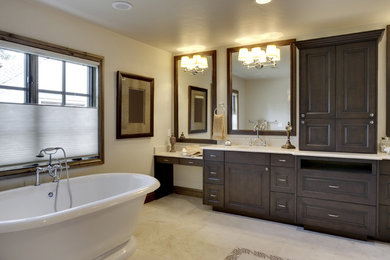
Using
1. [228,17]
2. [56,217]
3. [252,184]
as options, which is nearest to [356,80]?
[228,17]

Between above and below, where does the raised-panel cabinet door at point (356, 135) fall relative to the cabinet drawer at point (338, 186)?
above

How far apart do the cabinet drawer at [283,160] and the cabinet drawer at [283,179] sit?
0.05 m

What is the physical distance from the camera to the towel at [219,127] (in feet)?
13.5

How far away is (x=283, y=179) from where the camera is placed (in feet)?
10.6

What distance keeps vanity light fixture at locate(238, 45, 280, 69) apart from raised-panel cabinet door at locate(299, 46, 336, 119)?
0.51 meters

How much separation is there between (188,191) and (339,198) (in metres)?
2.42

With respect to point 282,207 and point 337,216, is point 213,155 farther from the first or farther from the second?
point 337,216

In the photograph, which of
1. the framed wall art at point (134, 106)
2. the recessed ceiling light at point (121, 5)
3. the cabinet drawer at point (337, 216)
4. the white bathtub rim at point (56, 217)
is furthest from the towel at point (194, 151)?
the recessed ceiling light at point (121, 5)

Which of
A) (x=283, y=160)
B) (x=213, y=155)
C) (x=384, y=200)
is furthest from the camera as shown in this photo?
(x=213, y=155)

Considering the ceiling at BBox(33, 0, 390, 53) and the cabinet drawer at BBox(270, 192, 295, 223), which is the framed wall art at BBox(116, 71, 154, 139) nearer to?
the ceiling at BBox(33, 0, 390, 53)

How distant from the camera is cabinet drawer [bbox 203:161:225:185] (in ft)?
12.0

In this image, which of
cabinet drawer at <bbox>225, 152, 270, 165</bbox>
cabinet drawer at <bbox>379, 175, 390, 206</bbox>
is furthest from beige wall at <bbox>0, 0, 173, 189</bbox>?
cabinet drawer at <bbox>379, 175, 390, 206</bbox>

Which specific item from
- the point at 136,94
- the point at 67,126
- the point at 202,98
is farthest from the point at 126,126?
the point at 202,98

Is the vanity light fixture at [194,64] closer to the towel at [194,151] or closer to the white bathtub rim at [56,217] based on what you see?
the towel at [194,151]
